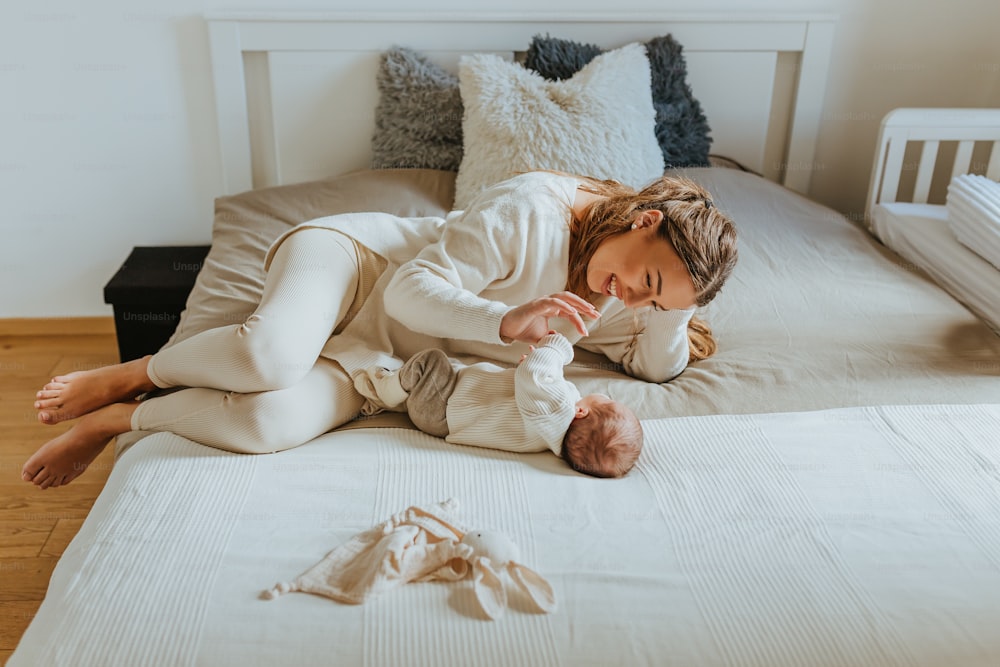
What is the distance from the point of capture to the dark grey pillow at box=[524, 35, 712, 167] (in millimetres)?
2088

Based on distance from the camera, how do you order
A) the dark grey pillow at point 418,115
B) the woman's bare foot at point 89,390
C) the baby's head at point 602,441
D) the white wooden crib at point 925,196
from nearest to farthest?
the baby's head at point 602,441, the woman's bare foot at point 89,390, the white wooden crib at point 925,196, the dark grey pillow at point 418,115

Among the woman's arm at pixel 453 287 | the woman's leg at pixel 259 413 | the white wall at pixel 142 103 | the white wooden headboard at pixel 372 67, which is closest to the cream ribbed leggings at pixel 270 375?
the woman's leg at pixel 259 413

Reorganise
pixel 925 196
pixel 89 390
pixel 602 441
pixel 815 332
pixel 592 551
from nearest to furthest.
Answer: pixel 592 551, pixel 602 441, pixel 89 390, pixel 815 332, pixel 925 196

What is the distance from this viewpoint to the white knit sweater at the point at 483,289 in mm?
1323

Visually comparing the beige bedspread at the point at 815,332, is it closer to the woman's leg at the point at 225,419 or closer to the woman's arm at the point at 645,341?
the woman's arm at the point at 645,341

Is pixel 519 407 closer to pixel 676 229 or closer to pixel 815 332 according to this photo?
pixel 676 229

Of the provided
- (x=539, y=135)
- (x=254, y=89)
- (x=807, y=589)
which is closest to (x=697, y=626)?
(x=807, y=589)

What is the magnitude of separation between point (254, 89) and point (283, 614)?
1.63 meters

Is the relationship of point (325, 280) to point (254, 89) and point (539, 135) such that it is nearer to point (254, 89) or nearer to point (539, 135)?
point (539, 135)

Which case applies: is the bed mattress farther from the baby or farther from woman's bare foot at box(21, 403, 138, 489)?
woman's bare foot at box(21, 403, 138, 489)

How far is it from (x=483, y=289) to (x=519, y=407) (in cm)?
28

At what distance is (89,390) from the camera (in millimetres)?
1427

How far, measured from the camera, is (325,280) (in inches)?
54.7

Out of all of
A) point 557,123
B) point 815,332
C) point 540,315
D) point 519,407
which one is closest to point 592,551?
point 519,407
